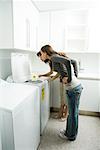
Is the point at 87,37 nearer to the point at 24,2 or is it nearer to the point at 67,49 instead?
the point at 67,49

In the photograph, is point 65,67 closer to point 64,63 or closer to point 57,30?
point 64,63

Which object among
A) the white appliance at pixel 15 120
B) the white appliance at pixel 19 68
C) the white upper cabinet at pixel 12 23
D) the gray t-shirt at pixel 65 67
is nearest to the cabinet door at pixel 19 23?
the white upper cabinet at pixel 12 23

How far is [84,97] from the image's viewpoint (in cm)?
275

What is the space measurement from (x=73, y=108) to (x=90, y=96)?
3.19ft

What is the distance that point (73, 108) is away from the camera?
186 cm

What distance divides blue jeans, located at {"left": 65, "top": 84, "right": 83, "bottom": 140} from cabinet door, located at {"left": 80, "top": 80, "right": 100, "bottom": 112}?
0.84m

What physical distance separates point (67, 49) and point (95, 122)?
1.52 m

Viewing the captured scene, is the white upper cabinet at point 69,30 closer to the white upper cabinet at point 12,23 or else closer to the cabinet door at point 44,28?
the cabinet door at point 44,28

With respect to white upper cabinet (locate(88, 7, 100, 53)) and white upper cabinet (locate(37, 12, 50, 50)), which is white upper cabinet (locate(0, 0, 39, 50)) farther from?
white upper cabinet (locate(88, 7, 100, 53))

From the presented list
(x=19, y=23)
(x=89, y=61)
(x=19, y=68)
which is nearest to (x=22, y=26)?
(x=19, y=23)

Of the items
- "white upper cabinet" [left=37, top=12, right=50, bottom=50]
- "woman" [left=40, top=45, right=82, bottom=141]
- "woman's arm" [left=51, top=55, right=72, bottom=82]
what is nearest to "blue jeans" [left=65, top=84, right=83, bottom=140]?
"woman" [left=40, top=45, right=82, bottom=141]

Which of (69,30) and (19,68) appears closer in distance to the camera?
(19,68)

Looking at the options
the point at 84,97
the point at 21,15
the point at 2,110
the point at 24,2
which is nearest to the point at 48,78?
the point at 84,97

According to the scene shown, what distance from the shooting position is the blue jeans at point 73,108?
184 centimetres
